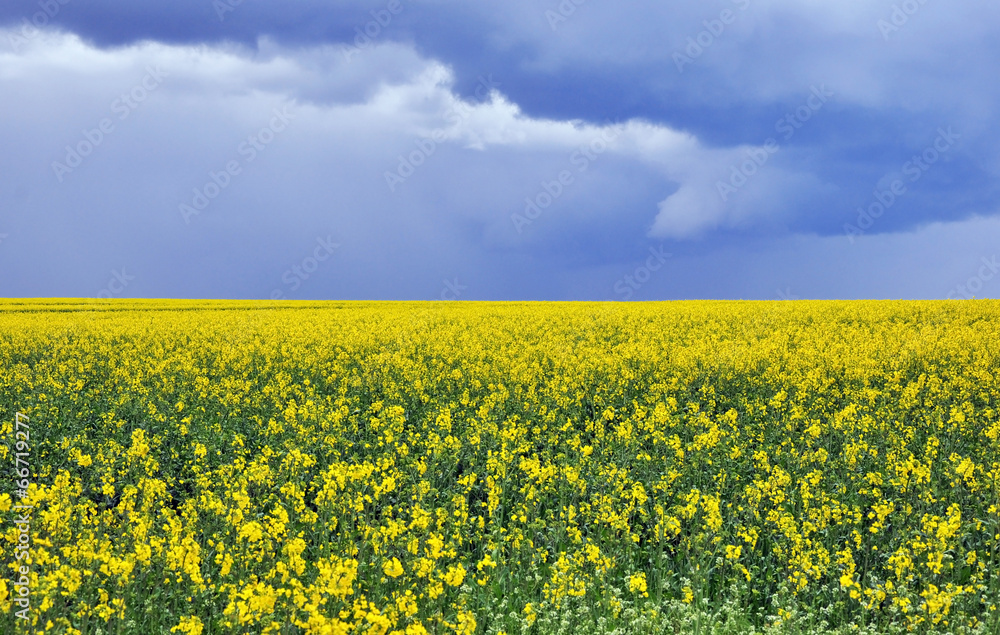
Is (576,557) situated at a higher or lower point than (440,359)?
lower

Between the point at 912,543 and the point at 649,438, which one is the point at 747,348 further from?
the point at 912,543

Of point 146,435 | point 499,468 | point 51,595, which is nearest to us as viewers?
point 51,595

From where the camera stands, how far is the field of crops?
5.58 m

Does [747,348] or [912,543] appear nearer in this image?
[912,543]

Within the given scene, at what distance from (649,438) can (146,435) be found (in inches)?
327

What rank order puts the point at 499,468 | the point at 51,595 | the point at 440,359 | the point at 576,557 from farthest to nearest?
the point at 440,359 → the point at 499,468 → the point at 576,557 → the point at 51,595

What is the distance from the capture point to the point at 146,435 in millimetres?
10453

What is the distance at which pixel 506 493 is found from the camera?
28.1ft

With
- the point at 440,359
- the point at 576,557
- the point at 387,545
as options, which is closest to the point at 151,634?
the point at 387,545

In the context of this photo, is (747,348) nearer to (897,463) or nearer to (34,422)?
(897,463)

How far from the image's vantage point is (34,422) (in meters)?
10.9

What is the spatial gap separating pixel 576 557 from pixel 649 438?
15.9 feet

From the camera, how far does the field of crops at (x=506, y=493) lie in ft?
18.3

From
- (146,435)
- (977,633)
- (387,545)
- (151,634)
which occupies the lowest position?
(977,633)
